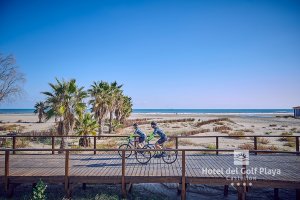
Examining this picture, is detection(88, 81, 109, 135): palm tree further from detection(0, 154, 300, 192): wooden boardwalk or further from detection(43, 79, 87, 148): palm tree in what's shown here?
detection(0, 154, 300, 192): wooden boardwalk

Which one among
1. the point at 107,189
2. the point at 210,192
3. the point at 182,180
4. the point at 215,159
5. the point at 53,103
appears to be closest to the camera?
the point at 182,180

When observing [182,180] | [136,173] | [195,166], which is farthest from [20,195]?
[195,166]

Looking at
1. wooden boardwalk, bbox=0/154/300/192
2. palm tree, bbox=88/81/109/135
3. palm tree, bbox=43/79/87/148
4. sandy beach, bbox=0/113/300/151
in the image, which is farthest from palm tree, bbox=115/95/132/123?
wooden boardwalk, bbox=0/154/300/192

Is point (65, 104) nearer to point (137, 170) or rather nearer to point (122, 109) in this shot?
point (137, 170)

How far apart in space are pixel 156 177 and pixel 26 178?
5.00m

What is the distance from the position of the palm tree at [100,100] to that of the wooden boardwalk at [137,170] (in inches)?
628

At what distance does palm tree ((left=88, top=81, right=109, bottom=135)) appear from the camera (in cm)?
2916

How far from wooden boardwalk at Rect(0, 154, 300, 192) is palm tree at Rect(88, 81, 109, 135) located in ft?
52.3

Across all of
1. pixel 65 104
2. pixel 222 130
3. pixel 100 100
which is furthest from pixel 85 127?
pixel 222 130

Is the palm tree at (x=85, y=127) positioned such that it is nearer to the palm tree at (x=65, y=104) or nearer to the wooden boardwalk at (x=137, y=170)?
the palm tree at (x=65, y=104)

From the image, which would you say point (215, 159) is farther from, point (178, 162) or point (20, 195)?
point (20, 195)

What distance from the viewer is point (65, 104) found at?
17719 mm

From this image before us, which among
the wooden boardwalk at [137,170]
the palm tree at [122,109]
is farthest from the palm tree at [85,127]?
the palm tree at [122,109]

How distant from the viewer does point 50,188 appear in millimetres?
11023
